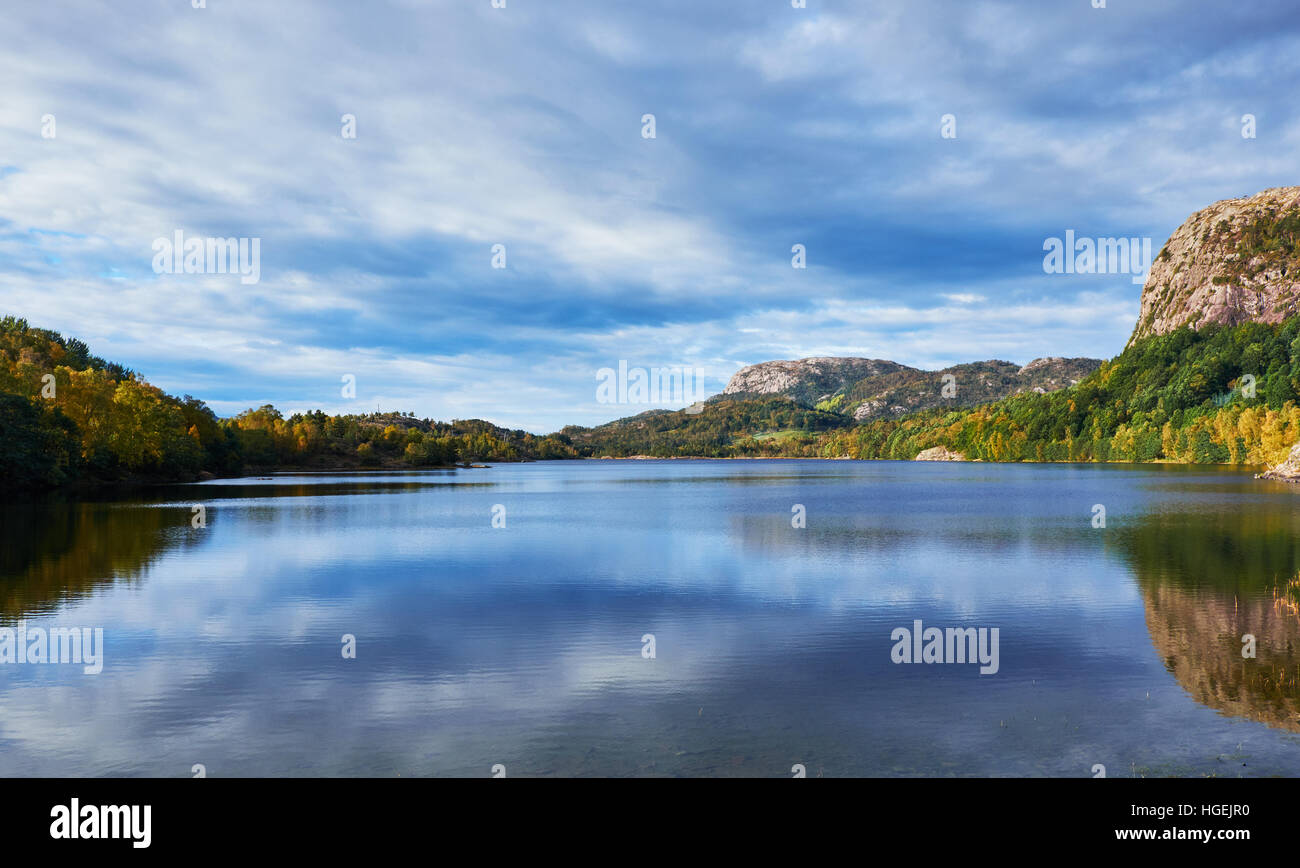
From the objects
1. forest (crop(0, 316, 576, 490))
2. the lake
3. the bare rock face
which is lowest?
the lake

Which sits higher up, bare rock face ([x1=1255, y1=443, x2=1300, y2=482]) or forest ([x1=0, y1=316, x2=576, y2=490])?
forest ([x1=0, y1=316, x2=576, y2=490])

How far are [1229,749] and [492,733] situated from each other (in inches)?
519

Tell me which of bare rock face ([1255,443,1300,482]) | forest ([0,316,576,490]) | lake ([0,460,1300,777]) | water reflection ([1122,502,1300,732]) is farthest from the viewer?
bare rock face ([1255,443,1300,482])

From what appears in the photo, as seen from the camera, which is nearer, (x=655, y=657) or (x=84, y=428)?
(x=655, y=657)

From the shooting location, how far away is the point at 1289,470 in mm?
111875

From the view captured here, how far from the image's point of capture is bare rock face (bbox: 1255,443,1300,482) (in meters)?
110

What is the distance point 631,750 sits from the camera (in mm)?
14000

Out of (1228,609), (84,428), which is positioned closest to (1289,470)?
(1228,609)

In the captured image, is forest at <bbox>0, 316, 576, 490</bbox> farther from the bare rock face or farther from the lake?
the bare rock face

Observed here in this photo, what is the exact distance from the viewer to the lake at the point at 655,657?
46.0ft

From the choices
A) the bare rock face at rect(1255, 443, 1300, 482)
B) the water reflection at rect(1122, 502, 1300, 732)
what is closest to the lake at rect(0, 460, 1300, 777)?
the water reflection at rect(1122, 502, 1300, 732)

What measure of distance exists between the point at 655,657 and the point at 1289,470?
422ft

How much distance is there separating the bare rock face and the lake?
273 feet

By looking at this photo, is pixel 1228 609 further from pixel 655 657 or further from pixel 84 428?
pixel 84 428
